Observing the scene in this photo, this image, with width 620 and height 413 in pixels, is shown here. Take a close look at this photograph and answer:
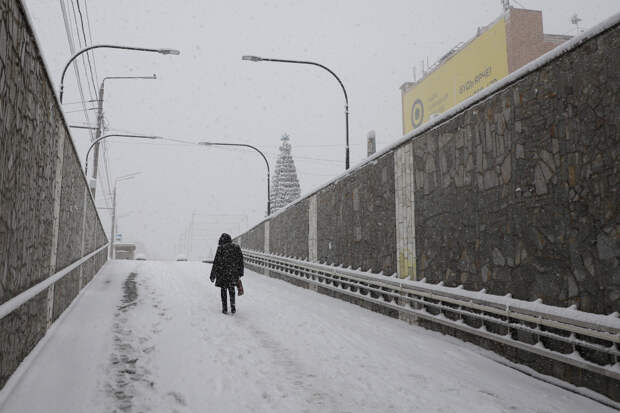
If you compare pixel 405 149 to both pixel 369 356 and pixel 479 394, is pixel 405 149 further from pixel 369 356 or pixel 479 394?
pixel 479 394

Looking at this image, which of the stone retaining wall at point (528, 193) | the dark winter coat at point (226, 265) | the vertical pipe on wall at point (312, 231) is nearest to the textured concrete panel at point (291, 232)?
the vertical pipe on wall at point (312, 231)

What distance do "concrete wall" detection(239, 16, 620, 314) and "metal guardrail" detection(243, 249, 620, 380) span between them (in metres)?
0.21

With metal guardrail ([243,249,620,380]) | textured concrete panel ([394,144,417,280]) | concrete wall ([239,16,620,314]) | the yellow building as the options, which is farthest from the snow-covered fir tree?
concrete wall ([239,16,620,314])

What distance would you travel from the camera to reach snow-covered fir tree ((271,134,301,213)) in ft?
183

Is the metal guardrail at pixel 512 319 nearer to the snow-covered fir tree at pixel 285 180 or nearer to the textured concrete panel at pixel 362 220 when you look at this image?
the textured concrete panel at pixel 362 220

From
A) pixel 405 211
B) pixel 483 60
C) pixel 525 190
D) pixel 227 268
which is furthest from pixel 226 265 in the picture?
pixel 483 60

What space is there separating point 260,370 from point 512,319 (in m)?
3.17

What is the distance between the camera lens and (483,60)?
26.8 meters

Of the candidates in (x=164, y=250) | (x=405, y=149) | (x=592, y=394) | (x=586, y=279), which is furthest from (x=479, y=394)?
(x=164, y=250)

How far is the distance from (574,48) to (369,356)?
437 cm

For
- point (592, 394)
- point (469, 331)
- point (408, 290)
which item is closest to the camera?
point (592, 394)

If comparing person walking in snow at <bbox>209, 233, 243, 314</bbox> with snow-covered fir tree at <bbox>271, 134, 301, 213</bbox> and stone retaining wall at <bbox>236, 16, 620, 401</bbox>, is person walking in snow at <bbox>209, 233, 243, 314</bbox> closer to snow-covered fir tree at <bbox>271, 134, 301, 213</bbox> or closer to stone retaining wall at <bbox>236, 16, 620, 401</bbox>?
stone retaining wall at <bbox>236, 16, 620, 401</bbox>

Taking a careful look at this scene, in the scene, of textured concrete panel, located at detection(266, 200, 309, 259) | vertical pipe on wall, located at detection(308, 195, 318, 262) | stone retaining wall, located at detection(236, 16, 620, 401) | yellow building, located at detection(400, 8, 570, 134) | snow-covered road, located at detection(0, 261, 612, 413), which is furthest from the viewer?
yellow building, located at detection(400, 8, 570, 134)

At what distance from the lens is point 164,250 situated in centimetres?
17775
